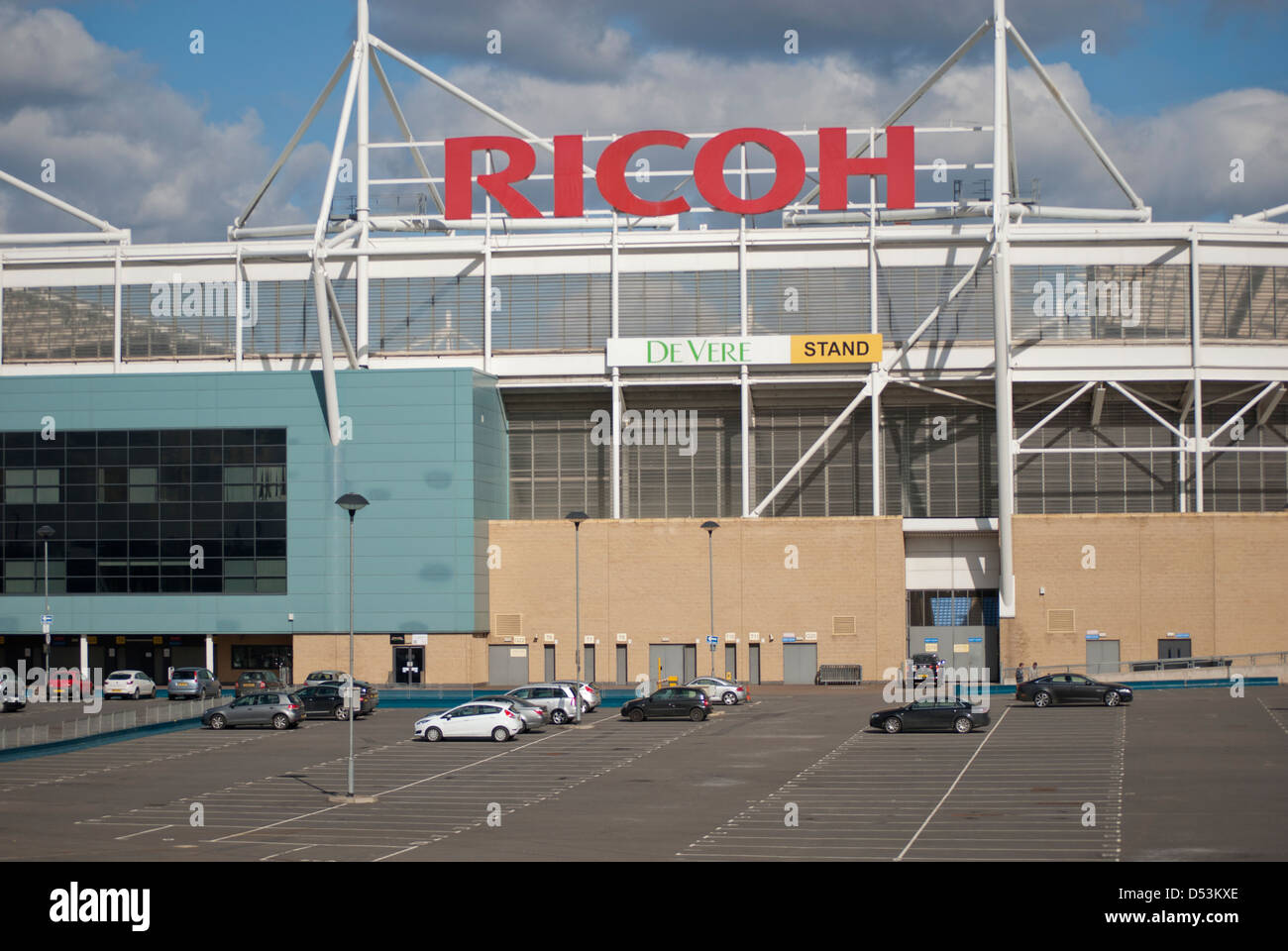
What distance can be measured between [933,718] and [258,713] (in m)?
24.4

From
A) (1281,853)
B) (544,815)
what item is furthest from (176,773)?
(1281,853)

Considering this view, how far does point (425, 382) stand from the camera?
72500 mm

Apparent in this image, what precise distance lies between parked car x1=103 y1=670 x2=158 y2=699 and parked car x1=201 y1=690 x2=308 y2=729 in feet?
51.4

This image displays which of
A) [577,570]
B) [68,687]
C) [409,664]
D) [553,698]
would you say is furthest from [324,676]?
[553,698]

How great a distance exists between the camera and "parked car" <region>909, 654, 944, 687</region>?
67.9 meters

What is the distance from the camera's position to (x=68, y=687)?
6794 cm

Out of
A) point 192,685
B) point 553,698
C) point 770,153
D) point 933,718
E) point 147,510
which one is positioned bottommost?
point 192,685

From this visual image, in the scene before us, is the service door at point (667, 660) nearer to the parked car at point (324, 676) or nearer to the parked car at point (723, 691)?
the parked car at point (723, 691)

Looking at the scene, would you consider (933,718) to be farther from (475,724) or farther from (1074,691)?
(475,724)

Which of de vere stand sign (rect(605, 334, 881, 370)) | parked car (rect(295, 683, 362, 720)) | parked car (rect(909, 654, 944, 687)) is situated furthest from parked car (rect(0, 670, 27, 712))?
parked car (rect(909, 654, 944, 687))

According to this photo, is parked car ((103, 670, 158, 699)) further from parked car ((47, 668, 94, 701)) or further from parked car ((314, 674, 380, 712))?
parked car ((314, 674, 380, 712))

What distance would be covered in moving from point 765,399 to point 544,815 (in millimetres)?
47474

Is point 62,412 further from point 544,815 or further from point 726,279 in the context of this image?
point 544,815

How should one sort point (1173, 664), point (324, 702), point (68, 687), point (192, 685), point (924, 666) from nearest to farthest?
point (324, 702), point (192, 685), point (1173, 664), point (68, 687), point (924, 666)
